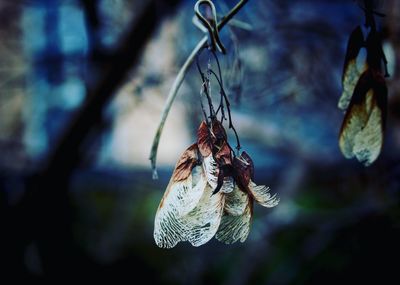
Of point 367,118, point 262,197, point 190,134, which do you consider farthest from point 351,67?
point 190,134

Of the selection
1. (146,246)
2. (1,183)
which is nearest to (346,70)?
(1,183)

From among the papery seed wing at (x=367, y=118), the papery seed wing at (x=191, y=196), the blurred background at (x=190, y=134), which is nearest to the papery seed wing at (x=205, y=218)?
the papery seed wing at (x=191, y=196)

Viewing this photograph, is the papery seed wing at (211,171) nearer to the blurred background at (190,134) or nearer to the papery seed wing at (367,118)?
the papery seed wing at (367,118)

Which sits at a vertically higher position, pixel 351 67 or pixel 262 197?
pixel 351 67

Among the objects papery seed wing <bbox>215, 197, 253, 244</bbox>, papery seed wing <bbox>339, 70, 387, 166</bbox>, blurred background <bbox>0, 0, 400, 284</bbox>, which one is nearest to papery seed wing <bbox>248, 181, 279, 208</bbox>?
papery seed wing <bbox>215, 197, 253, 244</bbox>

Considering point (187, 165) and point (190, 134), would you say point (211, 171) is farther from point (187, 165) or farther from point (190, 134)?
point (190, 134)

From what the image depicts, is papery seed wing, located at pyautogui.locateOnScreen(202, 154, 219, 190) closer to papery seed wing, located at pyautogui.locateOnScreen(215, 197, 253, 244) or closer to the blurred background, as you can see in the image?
papery seed wing, located at pyautogui.locateOnScreen(215, 197, 253, 244)

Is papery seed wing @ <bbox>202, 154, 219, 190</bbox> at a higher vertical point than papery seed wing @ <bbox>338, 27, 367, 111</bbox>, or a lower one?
lower
